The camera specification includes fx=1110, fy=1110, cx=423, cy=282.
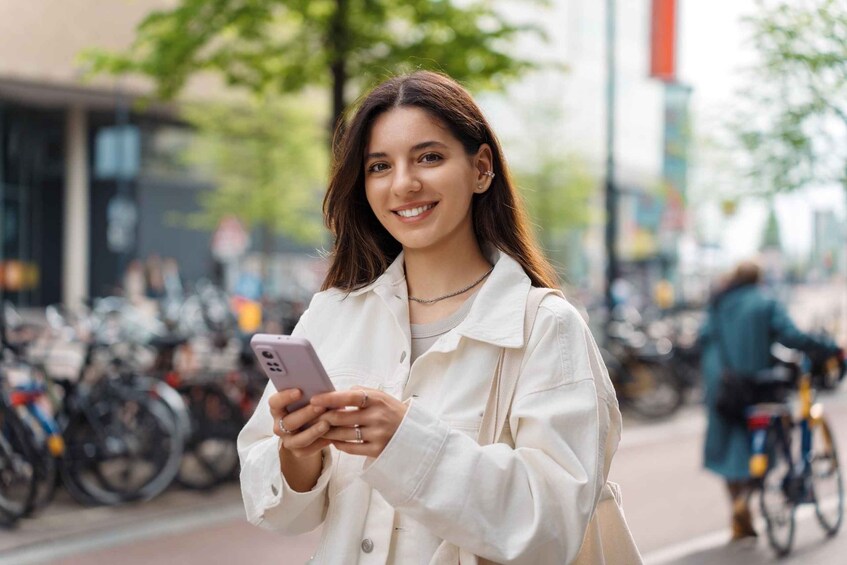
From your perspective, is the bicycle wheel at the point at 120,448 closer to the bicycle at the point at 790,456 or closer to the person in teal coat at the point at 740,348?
the person in teal coat at the point at 740,348

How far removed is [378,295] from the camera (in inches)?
85.0

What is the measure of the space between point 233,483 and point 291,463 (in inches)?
270

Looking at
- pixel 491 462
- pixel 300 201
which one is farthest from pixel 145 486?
pixel 300 201

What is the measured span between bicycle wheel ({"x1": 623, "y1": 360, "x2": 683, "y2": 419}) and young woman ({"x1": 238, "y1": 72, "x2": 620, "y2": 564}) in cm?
1120

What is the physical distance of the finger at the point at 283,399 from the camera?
179 cm

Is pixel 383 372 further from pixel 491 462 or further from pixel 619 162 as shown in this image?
pixel 619 162

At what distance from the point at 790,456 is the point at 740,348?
75 centimetres

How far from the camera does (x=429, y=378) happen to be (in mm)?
2012

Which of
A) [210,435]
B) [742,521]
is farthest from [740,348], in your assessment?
[210,435]

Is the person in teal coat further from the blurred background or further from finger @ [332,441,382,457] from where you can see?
finger @ [332,441,382,457]

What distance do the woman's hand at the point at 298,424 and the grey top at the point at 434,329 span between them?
338mm

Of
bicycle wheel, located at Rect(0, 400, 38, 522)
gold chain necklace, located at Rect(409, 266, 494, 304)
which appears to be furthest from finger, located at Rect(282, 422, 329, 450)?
→ bicycle wheel, located at Rect(0, 400, 38, 522)

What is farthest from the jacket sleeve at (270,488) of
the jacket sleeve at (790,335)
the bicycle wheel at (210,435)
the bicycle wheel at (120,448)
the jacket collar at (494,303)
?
the bicycle wheel at (210,435)

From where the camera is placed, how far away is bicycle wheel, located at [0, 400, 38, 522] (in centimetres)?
699
